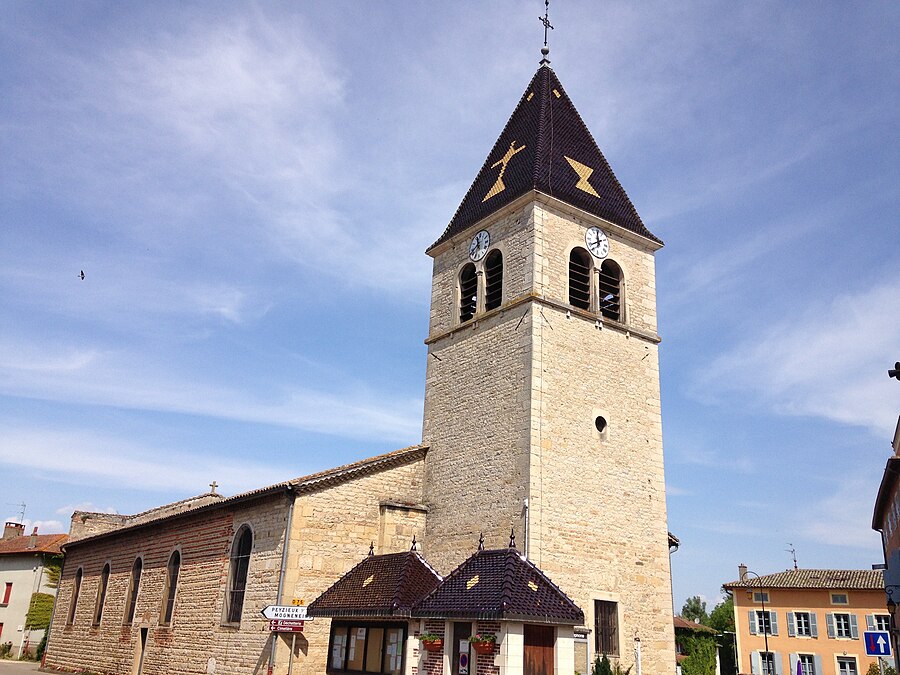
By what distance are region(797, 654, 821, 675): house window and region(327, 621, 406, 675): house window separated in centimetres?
3264

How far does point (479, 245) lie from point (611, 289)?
352cm

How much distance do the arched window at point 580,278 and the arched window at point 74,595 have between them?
21.6 meters

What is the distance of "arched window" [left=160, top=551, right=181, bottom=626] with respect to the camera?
20.8m

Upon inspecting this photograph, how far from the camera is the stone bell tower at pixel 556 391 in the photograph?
15.9m

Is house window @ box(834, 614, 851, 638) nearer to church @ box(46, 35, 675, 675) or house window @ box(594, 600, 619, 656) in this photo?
church @ box(46, 35, 675, 675)

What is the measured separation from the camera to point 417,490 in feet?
60.3

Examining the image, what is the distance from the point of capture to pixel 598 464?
1691 centimetres

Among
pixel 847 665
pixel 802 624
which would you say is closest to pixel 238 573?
pixel 847 665


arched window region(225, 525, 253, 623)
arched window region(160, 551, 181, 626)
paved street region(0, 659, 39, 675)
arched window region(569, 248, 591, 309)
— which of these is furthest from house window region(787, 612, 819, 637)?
paved street region(0, 659, 39, 675)

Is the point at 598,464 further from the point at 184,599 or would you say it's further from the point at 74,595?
the point at 74,595

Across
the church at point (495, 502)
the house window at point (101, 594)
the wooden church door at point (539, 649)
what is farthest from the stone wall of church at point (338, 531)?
the house window at point (101, 594)

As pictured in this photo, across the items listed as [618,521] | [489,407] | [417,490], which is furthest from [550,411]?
[417,490]

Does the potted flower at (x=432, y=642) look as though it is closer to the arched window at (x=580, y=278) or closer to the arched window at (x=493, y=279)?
the arched window at (x=493, y=279)

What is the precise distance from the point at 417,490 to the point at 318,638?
403 centimetres
